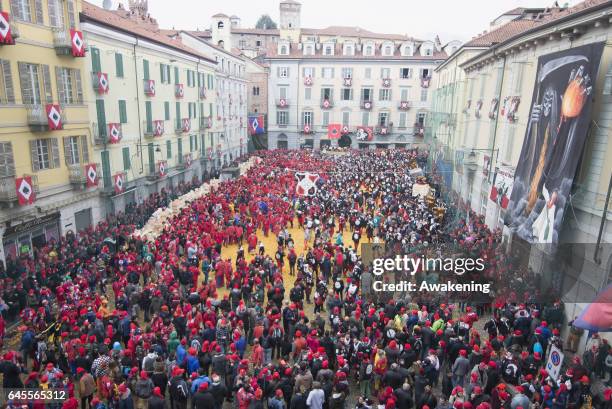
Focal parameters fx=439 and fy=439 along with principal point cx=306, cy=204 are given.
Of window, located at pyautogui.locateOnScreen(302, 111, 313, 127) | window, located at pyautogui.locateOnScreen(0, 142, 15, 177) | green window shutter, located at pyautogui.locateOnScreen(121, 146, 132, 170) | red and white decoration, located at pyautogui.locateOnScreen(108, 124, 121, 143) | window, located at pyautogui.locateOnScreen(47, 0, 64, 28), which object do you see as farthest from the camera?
window, located at pyautogui.locateOnScreen(302, 111, 313, 127)

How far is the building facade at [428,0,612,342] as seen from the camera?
1290 centimetres

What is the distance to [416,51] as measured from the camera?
196 feet

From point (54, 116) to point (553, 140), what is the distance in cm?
2047

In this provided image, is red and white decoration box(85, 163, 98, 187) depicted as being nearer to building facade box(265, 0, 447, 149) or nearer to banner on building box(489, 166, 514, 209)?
banner on building box(489, 166, 514, 209)

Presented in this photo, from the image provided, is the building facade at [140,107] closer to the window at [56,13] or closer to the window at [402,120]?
the window at [56,13]

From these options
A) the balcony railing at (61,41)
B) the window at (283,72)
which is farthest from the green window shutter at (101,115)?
the window at (283,72)

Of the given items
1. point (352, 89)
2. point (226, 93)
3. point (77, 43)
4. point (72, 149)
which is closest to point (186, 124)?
point (226, 93)

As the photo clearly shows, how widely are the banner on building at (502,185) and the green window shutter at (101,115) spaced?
21.3 m

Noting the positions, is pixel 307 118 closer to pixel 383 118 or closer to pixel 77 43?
pixel 383 118

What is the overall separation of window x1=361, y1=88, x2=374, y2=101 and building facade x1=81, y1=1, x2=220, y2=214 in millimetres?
24050

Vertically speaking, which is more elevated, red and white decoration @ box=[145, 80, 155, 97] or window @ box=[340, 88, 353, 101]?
window @ box=[340, 88, 353, 101]

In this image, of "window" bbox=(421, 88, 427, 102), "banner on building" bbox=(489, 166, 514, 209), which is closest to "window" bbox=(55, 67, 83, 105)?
"banner on building" bbox=(489, 166, 514, 209)

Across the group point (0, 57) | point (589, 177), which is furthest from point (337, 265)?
point (0, 57)

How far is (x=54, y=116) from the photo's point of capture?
65.5ft
